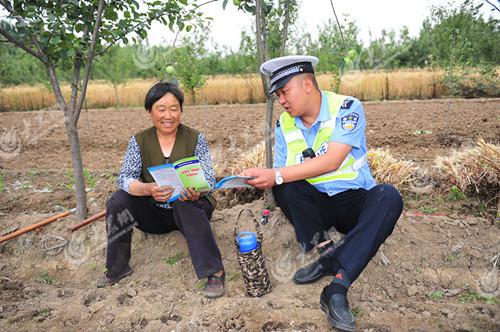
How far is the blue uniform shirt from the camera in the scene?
2467 mm

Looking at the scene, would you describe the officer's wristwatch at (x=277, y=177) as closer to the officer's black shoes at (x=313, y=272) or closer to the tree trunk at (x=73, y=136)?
the officer's black shoes at (x=313, y=272)

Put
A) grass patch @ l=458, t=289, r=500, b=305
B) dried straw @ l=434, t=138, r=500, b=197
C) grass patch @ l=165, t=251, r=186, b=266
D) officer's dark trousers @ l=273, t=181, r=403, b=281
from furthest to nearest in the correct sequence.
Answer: dried straw @ l=434, t=138, r=500, b=197, grass patch @ l=165, t=251, r=186, b=266, grass patch @ l=458, t=289, r=500, b=305, officer's dark trousers @ l=273, t=181, r=403, b=281

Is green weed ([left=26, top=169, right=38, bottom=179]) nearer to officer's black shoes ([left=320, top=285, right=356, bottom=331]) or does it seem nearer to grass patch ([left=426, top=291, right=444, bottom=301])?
officer's black shoes ([left=320, top=285, right=356, bottom=331])

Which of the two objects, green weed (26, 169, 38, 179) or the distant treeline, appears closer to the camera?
green weed (26, 169, 38, 179)

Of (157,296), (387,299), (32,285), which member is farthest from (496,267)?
(32,285)

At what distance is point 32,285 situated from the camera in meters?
2.93

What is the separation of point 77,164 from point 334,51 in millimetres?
2080

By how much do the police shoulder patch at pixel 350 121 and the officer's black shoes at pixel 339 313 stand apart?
36.4 inches

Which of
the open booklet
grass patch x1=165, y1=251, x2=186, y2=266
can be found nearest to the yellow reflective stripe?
the open booklet

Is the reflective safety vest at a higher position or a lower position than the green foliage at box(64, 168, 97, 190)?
higher

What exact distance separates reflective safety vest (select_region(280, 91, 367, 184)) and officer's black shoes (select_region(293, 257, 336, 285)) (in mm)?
492

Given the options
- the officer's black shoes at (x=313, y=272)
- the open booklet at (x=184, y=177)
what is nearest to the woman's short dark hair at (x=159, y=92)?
the open booklet at (x=184, y=177)

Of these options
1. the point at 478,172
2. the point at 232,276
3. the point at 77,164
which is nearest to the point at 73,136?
the point at 77,164

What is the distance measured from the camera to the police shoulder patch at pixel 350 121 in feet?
8.09
